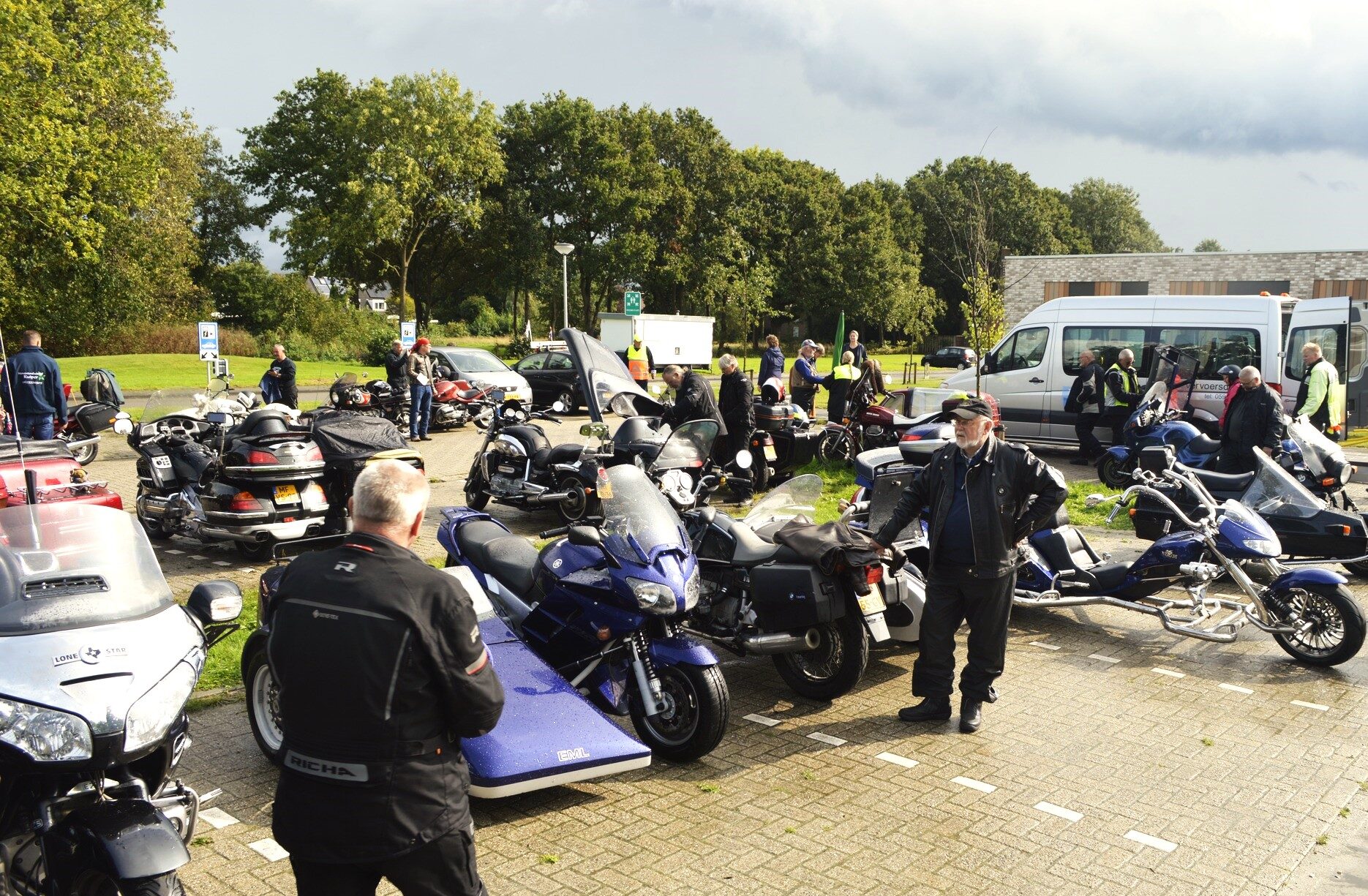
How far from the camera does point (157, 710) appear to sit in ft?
11.7

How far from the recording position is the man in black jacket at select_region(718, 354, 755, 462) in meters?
12.8

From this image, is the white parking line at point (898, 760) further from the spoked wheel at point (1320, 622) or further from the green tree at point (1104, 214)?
the green tree at point (1104, 214)

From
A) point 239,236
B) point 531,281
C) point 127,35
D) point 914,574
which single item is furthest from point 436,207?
point 914,574

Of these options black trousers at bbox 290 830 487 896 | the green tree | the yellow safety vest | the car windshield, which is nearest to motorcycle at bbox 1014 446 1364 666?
black trousers at bbox 290 830 487 896

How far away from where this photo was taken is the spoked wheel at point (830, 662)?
610 cm

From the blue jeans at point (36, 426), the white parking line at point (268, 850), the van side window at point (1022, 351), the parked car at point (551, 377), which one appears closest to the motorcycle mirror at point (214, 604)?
the white parking line at point (268, 850)

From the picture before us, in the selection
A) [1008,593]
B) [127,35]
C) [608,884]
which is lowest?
[608,884]

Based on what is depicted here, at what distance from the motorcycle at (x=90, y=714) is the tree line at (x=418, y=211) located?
76.6 ft

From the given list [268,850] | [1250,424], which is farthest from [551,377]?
[268,850]

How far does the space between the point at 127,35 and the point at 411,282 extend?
21.4 m

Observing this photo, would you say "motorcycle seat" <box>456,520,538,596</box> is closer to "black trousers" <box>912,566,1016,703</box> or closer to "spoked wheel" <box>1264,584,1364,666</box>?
"black trousers" <box>912,566,1016,703</box>

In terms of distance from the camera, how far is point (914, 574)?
6.80 metres

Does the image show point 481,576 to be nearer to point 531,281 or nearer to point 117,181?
point 117,181

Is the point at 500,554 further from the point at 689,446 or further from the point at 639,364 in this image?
the point at 639,364
